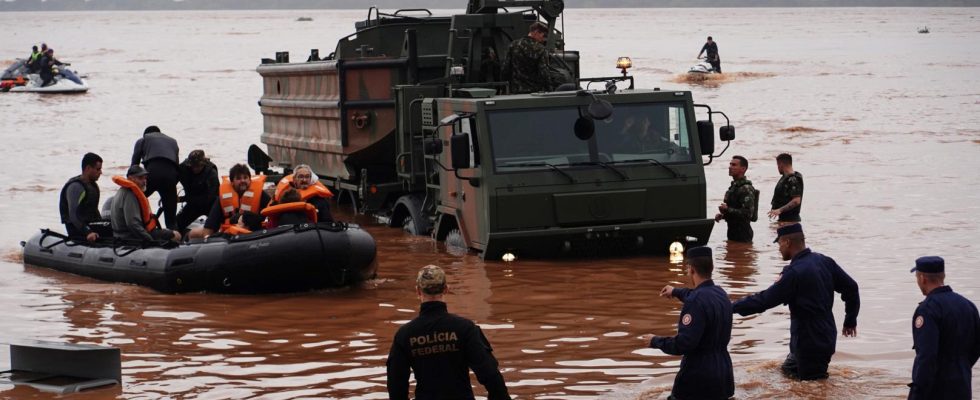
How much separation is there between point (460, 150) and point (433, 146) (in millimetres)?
795

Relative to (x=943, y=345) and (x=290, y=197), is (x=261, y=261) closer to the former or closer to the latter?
(x=290, y=197)

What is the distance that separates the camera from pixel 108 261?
47.5 ft

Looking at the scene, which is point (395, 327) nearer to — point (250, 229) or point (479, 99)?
point (250, 229)

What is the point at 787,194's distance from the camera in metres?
15.0

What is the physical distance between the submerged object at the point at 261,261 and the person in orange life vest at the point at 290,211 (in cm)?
26

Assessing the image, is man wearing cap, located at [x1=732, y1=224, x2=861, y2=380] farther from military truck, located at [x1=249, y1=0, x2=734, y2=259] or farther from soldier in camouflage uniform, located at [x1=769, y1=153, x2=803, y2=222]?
soldier in camouflage uniform, located at [x1=769, y1=153, x2=803, y2=222]

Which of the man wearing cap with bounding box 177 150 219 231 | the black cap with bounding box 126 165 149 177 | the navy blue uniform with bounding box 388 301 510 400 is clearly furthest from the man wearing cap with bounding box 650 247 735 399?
the man wearing cap with bounding box 177 150 219 231

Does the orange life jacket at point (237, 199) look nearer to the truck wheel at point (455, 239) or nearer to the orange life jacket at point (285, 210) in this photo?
the orange life jacket at point (285, 210)

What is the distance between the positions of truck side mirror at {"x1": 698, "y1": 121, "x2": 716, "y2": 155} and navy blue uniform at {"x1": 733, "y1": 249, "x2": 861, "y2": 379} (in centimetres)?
585

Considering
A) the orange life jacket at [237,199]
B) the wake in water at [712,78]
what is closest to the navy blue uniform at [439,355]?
the orange life jacket at [237,199]

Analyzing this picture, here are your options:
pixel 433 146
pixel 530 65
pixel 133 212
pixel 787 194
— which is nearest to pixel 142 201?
pixel 133 212

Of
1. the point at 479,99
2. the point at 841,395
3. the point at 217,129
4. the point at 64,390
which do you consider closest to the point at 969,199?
the point at 479,99

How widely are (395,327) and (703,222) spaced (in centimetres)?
408

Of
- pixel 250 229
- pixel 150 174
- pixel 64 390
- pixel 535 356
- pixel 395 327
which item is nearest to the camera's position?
pixel 64 390
